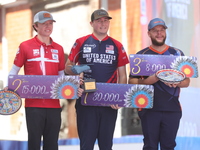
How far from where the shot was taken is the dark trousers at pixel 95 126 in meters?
3.76

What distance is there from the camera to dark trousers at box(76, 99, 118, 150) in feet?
12.3

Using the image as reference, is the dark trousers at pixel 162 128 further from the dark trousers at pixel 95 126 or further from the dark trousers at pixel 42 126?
the dark trousers at pixel 42 126

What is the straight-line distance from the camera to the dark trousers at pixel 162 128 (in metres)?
3.79

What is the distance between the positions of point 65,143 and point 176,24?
2122 millimetres

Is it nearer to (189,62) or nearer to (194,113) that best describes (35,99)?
(189,62)

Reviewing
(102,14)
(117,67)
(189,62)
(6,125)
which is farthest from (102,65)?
(6,125)

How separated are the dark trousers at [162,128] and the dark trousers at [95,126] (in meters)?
0.33

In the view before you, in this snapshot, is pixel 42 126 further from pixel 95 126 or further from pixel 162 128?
pixel 162 128

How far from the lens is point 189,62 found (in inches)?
148

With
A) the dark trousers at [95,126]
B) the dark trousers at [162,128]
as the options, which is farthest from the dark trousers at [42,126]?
the dark trousers at [162,128]

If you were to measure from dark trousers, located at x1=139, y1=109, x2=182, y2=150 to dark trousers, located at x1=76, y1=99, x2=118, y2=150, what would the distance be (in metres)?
0.33

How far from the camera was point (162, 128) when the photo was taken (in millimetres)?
3816

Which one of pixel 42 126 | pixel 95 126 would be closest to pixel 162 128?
pixel 95 126

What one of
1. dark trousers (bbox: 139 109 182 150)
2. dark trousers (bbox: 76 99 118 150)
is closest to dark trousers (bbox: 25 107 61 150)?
dark trousers (bbox: 76 99 118 150)
